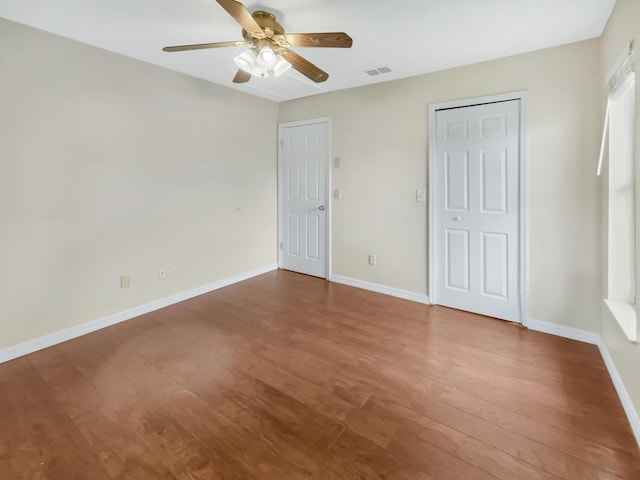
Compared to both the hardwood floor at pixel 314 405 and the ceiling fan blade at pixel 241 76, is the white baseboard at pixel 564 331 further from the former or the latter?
the ceiling fan blade at pixel 241 76

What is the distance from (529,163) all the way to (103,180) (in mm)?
3677

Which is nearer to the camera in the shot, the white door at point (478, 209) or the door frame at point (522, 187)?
the door frame at point (522, 187)

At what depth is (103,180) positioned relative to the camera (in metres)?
2.74

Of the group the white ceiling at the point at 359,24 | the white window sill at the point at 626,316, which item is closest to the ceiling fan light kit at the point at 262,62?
the white ceiling at the point at 359,24

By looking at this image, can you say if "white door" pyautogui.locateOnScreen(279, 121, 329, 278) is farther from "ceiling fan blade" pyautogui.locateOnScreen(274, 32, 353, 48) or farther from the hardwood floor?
"ceiling fan blade" pyautogui.locateOnScreen(274, 32, 353, 48)

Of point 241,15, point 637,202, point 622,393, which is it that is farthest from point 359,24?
point 622,393

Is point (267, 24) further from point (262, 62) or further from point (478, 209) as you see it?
point (478, 209)

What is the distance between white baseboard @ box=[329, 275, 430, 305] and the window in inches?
60.9

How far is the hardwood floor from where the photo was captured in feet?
4.67

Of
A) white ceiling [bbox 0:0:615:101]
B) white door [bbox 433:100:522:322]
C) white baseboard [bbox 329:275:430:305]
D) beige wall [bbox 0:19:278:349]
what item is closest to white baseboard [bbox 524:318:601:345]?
white door [bbox 433:100:522:322]

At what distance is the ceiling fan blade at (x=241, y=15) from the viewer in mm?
1582

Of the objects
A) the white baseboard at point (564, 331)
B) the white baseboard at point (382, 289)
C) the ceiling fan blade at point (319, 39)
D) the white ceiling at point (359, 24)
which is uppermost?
the white ceiling at point (359, 24)

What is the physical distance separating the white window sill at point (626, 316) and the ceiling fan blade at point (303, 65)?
2.41 metres

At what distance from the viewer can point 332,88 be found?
147 inches
